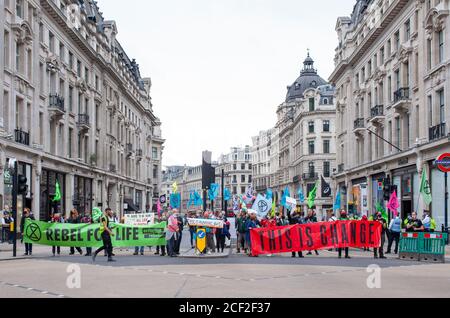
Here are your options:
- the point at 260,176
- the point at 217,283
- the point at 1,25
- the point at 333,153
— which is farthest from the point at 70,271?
the point at 260,176

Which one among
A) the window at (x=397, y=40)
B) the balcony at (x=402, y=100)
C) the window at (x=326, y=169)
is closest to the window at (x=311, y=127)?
the window at (x=326, y=169)

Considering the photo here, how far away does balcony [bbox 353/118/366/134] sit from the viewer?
2079 inches

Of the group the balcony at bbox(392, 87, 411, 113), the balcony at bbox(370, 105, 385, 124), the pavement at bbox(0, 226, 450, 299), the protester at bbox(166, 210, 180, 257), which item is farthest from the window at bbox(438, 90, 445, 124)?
the protester at bbox(166, 210, 180, 257)

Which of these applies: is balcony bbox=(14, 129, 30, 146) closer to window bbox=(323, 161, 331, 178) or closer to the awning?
the awning

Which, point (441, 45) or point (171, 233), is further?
point (441, 45)

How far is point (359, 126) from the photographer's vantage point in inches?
2105

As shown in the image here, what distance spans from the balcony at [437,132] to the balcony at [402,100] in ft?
16.2

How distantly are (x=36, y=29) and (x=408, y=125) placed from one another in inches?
950

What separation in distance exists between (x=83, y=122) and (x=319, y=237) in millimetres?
30950

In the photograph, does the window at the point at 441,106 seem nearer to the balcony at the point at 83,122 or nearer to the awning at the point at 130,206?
the balcony at the point at 83,122

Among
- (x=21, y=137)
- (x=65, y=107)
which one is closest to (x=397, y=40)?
(x=65, y=107)

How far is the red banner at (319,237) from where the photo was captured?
934 inches

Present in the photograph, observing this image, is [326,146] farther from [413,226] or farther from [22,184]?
[22,184]
